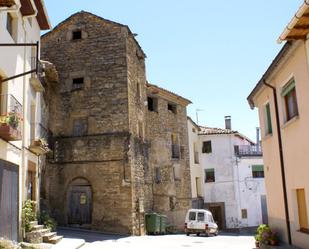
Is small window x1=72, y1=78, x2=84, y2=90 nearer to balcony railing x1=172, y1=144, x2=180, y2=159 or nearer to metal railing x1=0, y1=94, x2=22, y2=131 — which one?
metal railing x1=0, y1=94, x2=22, y2=131

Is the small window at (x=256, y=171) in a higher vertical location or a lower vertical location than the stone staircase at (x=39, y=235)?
higher

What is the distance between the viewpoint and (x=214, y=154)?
35.8 meters

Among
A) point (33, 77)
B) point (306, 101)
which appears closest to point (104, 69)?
point (33, 77)

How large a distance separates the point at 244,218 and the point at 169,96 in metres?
12.6

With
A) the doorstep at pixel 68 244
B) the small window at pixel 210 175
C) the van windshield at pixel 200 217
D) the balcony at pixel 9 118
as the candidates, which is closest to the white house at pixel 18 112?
the balcony at pixel 9 118

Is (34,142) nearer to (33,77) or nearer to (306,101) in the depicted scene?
(33,77)

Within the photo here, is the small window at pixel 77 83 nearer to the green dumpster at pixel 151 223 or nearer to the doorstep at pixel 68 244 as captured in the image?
the green dumpster at pixel 151 223

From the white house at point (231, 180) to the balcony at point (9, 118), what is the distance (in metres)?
25.0

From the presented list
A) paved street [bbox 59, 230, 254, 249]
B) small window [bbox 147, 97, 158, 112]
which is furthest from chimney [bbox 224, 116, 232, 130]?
paved street [bbox 59, 230, 254, 249]

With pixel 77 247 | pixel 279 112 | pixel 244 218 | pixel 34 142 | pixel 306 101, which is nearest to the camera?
pixel 306 101

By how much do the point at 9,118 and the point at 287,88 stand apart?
7.27m

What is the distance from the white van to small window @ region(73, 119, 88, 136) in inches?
301

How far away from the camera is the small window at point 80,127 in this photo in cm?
2188

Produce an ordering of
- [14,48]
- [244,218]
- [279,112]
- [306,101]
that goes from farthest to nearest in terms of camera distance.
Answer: [244,218], [14,48], [279,112], [306,101]
